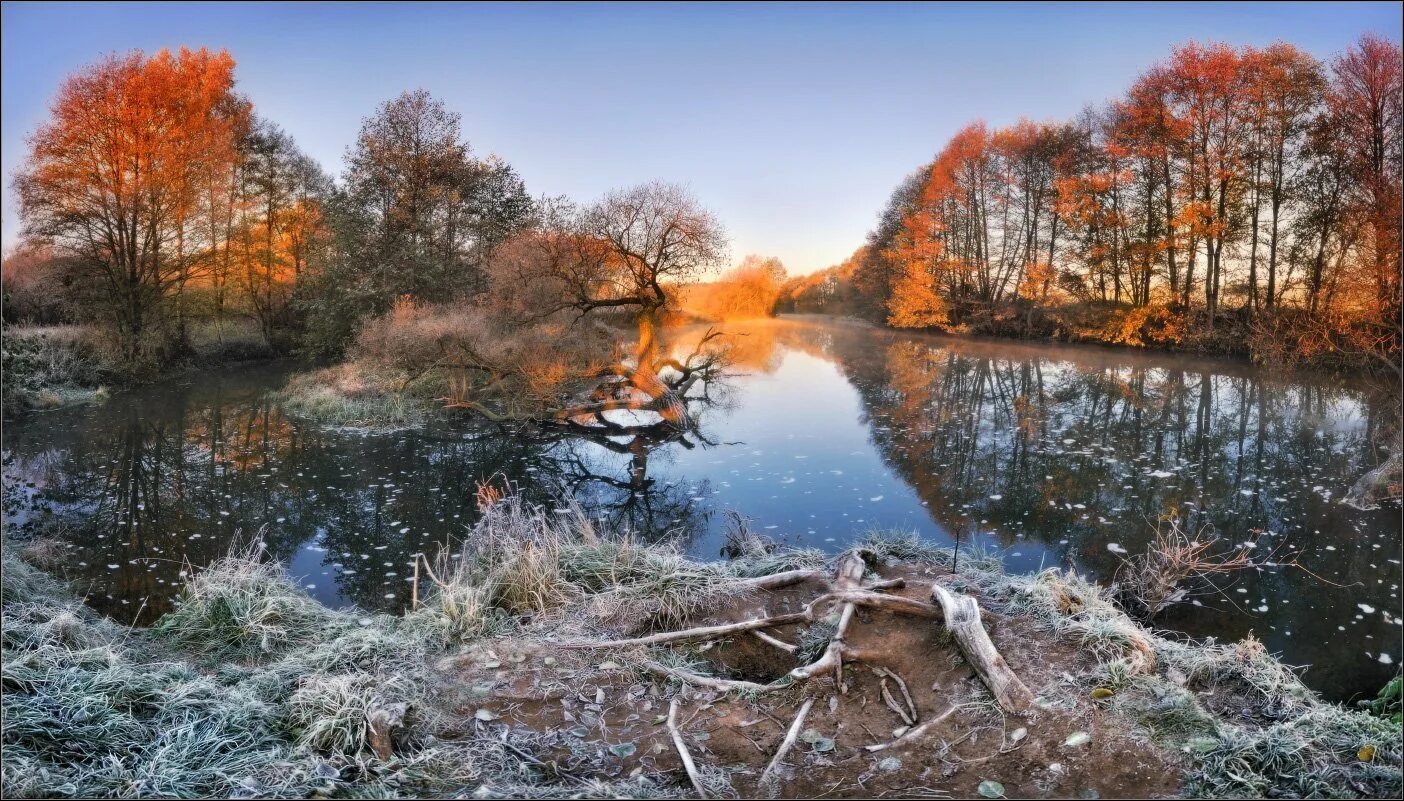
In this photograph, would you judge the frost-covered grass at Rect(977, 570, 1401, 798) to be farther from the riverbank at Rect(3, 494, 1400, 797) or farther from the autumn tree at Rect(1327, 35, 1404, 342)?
the autumn tree at Rect(1327, 35, 1404, 342)

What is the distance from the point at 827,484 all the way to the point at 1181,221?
1593 centimetres

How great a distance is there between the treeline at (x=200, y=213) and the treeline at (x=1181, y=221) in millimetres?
11709

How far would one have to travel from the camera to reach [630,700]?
473cm

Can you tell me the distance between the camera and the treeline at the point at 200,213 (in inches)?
611

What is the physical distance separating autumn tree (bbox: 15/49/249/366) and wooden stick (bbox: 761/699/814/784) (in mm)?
17892

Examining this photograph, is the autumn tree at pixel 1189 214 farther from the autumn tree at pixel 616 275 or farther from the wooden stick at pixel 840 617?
the autumn tree at pixel 616 275

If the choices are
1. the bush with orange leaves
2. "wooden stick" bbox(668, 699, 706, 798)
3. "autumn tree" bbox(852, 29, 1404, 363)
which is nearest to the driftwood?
"wooden stick" bbox(668, 699, 706, 798)

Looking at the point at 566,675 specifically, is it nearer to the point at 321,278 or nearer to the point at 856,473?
the point at 856,473

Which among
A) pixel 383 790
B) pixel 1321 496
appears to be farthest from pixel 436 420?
pixel 1321 496

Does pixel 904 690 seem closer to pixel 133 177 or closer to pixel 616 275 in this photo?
pixel 616 275

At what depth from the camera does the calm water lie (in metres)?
7.17

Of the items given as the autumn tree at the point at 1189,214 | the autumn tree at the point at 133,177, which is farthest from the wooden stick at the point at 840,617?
the autumn tree at the point at 133,177

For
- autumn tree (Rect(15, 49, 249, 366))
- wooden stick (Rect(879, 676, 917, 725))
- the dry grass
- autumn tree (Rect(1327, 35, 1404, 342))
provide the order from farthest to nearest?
autumn tree (Rect(15, 49, 249, 366))
autumn tree (Rect(1327, 35, 1404, 342))
the dry grass
wooden stick (Rect(879, 676, 917, 725))

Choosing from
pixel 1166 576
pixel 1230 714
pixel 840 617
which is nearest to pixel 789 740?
pixel 840 617
